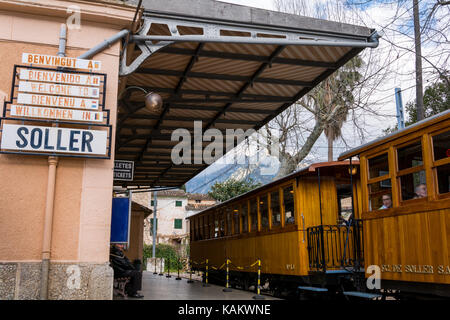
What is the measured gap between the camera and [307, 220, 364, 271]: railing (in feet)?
30.1

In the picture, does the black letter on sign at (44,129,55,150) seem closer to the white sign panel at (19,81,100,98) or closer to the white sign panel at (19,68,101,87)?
the white sign panel at (19,81,100,98)

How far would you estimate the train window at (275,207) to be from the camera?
Answer: 11.0 m

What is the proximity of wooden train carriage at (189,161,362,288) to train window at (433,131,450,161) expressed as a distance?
6.34 ft

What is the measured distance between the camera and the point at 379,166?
287 inches

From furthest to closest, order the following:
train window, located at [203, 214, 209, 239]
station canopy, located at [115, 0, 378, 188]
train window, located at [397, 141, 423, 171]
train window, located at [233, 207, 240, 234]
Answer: train window, located at [203, 214, 209, 239]
train window, located at [233, 207, 240, 234]
station canopy, located at [115, 0, 378, 188]
train window, located at [397, 141, 423, 171]

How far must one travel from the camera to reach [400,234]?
652 centimetres

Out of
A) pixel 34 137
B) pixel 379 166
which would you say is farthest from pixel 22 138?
pixel 379 166

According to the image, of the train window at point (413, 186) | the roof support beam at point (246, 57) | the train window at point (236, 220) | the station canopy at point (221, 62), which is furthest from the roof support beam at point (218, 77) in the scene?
the train window at point (236, 220)

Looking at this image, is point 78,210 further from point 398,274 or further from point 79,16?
point 398,274

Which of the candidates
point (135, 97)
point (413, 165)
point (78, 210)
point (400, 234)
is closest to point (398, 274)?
point (400, 234)

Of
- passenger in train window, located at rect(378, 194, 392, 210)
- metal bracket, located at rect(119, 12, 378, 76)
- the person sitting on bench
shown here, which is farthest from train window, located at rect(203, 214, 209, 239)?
passenger in train window, located at rect(378, 194, 392, 210)

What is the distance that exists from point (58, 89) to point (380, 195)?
16.0 feet

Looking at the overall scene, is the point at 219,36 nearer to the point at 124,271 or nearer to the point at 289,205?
the point at 289,205

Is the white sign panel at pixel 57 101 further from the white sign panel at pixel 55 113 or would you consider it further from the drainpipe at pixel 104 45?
the drainpipe at pixel 104 45
